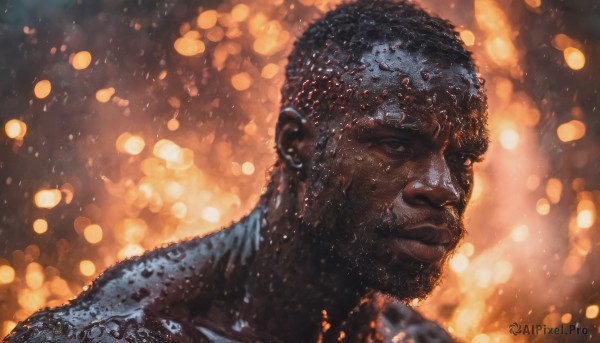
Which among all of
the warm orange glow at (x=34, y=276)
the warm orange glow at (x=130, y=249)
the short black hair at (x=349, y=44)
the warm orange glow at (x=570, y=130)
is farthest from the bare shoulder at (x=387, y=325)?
the warm orange glow at (x=34, y=276)

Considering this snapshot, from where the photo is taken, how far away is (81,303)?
8.18 ft

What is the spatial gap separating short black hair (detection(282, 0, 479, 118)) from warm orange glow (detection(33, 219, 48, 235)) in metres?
3.17

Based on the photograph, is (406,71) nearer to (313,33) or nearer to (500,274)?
(313,33)

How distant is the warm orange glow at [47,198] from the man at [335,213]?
2.90 m

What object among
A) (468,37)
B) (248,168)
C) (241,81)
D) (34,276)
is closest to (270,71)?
(241,81)

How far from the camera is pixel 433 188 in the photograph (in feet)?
7.62

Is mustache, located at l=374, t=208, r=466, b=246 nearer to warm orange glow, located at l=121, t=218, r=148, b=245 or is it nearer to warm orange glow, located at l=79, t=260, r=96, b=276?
warm orange glow, located at l=121, t=218, r=148, b=245

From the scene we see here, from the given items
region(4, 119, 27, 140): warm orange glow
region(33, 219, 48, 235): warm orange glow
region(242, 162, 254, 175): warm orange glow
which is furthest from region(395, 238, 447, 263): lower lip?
region(33, 219, 48, 235): warm orange glow

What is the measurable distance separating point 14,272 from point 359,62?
12.6 feet

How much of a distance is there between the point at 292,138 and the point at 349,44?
1.22ft

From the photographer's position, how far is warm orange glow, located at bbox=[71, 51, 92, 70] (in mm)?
5031

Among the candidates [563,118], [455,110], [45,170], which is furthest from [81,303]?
[563,118]

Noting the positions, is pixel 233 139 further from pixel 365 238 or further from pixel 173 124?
pixel 365 238

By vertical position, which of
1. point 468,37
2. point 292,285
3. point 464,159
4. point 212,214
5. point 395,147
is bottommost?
point 212,214
